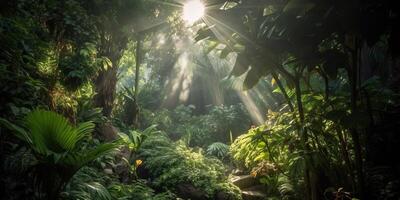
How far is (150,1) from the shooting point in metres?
9.02

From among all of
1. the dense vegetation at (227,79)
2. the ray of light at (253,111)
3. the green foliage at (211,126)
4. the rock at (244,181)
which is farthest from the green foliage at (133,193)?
the ray of light at (253,111)

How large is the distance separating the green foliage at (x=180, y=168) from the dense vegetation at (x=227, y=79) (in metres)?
0.03

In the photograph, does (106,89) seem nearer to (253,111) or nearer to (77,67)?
(77,67)

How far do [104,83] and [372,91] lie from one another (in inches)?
269

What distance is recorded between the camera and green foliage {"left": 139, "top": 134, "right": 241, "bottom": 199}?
20.9 feet

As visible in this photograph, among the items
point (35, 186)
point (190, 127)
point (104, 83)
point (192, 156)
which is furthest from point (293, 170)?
point (190, 127)

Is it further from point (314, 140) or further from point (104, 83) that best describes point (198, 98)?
point (314, 140)

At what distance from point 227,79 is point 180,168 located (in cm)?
255

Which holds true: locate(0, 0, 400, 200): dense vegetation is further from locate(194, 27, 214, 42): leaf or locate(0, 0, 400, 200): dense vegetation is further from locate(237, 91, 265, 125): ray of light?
locate(237, 91, 265, 125): ray of light

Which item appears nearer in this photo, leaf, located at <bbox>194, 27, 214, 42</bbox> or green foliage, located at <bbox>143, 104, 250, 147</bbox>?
leaf, located at <bbox>194, 27, 214, 42</bbox>

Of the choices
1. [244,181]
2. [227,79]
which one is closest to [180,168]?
[244,181]

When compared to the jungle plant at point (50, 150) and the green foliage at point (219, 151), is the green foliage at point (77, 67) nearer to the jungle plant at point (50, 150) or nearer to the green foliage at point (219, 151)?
the jungle plant at point (50, 150)

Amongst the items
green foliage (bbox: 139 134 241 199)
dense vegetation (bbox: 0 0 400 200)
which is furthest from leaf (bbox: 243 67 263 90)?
green foliage (bbox: 139 134 241 199)

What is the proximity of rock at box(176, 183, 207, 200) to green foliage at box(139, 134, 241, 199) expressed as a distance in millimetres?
65
